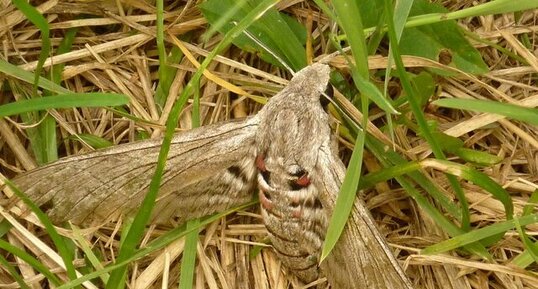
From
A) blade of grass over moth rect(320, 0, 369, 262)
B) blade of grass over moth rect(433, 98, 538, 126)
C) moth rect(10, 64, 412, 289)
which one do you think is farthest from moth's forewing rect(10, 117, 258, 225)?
blade of grass over moth rect(433, 98, 538, 126)

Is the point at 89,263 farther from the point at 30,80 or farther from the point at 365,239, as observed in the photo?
the point at 365,239

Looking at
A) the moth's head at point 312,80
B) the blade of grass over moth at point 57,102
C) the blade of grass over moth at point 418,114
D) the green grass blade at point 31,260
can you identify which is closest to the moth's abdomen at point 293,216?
the moth's head at point 312,80

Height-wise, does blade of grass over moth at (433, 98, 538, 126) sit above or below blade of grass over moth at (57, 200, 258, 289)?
above

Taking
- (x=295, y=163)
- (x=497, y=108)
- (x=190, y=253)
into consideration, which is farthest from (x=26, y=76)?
Result: (x=497, y=108)

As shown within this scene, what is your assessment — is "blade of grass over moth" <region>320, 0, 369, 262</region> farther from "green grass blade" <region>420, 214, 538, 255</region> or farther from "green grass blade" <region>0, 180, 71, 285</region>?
"green grass blade" <region>0, 180, 71, 285</region>

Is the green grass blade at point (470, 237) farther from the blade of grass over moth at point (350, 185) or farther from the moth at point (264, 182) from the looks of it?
the blade of grass over moth at point (350, 185)

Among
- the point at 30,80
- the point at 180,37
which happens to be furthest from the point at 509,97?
the point at 30,80
